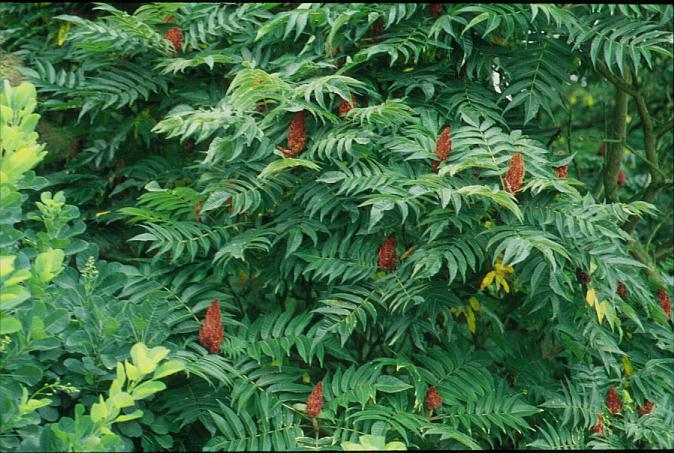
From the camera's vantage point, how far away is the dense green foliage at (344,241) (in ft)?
10.1

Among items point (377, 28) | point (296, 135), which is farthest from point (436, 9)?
point (296, 135)

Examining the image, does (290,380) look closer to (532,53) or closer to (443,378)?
(443,378)

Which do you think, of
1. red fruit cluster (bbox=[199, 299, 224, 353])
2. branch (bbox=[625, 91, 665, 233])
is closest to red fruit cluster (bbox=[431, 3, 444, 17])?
branch (bbox=[625, 91, 665, 233])

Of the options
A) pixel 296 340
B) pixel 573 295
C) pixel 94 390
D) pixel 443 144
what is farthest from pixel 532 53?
pixel 94 390

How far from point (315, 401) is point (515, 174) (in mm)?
1171

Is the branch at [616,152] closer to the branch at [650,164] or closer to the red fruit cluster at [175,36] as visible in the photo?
the branch at [650,164]

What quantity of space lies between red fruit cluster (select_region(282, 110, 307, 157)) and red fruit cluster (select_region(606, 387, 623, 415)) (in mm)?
1705

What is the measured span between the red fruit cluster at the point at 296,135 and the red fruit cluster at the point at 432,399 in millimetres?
1128

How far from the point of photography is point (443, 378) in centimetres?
341

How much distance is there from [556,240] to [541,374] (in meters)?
0.77

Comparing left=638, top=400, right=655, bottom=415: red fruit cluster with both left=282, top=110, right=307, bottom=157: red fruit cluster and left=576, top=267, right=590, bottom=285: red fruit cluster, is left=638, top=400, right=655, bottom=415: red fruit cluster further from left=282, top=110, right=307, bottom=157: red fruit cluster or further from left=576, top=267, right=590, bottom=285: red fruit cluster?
left=282, top=110, right=307, bottom=157: red fruit cluster

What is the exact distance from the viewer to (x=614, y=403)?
3.48 metres

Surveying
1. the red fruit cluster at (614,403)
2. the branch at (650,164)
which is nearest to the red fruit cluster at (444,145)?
the red fruit cluster at (614,403)

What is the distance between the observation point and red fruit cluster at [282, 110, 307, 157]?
339 centimetres
